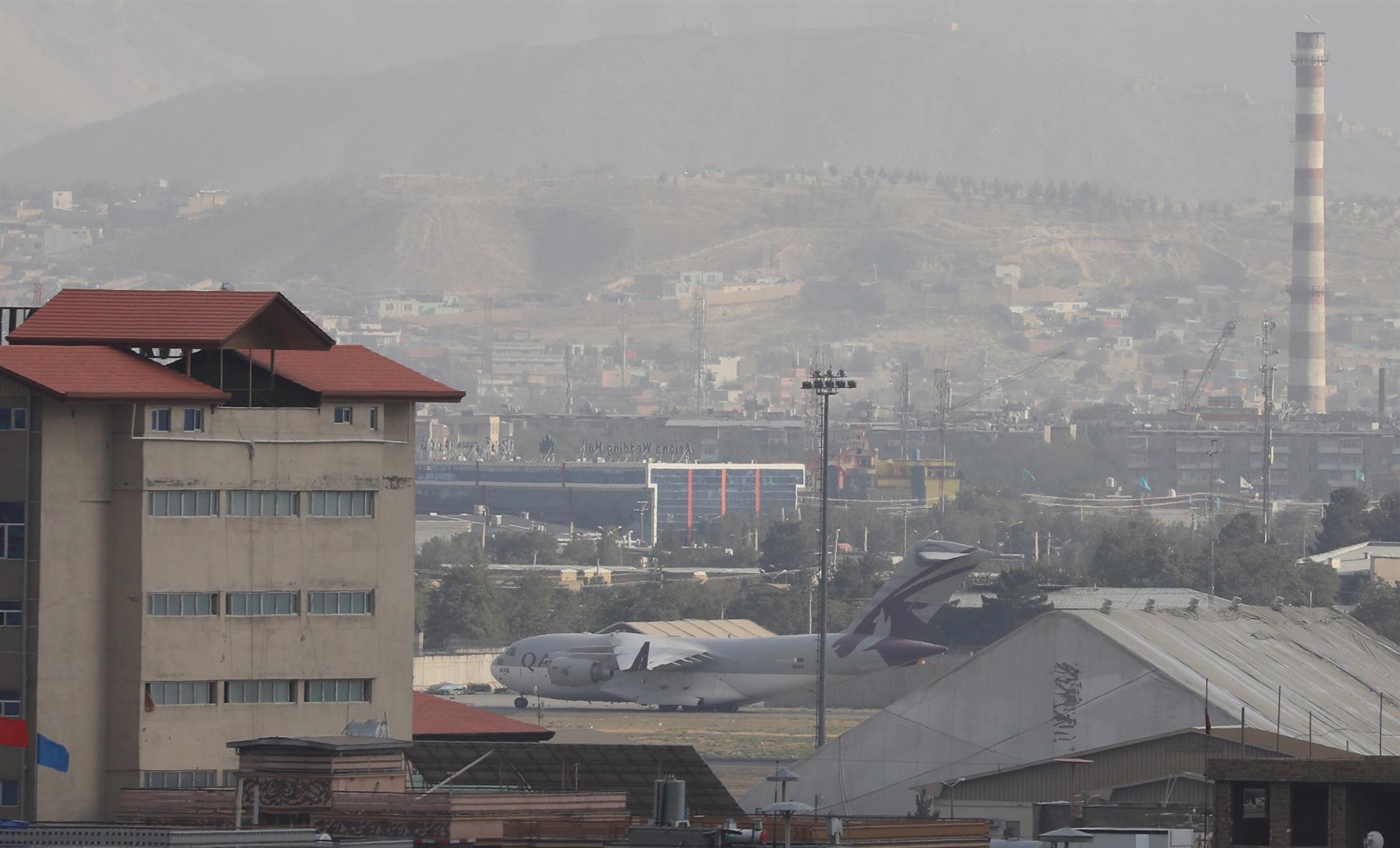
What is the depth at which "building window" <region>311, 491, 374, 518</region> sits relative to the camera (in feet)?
163

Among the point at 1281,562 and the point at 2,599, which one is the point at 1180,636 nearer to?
the point at 2,599

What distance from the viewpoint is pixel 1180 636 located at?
261ft

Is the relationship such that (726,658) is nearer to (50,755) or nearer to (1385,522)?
(1385,522)

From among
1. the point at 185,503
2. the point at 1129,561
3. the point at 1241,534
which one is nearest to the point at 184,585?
the point at 185,503

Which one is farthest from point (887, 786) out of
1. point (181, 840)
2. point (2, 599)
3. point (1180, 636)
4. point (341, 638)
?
point (181, 840)

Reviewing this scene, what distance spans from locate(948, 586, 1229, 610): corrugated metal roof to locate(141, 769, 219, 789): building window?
8085 cm

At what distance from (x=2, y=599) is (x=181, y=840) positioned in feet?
59.7

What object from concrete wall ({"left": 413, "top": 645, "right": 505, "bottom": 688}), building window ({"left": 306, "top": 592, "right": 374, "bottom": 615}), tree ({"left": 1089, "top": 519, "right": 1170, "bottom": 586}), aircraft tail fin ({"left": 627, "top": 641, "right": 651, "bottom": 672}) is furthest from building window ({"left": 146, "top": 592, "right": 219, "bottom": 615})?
tree ({"left": 1089, "top": 519, "right": 1170, "bottom": 586})

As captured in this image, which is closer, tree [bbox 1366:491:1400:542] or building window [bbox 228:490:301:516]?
building window [bbox 228:490:301:516]

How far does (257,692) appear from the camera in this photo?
1909 inches

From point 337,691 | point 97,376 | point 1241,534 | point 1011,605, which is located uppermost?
point 97,376

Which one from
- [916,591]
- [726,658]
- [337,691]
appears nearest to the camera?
[337,691]

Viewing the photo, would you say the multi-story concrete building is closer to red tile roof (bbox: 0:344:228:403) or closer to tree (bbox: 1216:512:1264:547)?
red tile roof (bbox: 0:344:228:403)

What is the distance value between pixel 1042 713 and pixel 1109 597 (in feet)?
245
